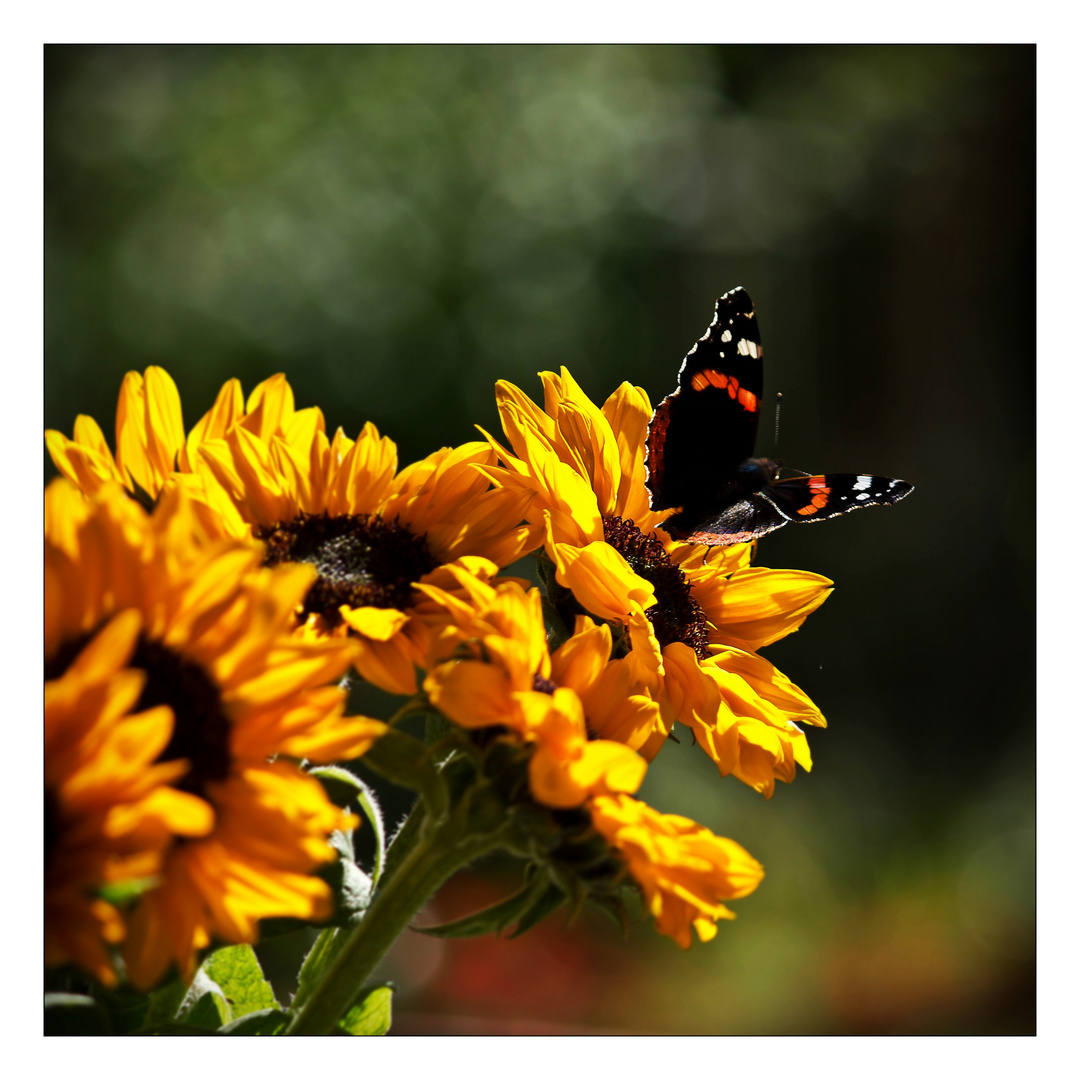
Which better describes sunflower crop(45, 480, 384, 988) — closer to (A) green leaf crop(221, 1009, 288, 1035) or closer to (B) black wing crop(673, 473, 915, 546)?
(A) green leaf crop(221, 1009, 288, 1035)

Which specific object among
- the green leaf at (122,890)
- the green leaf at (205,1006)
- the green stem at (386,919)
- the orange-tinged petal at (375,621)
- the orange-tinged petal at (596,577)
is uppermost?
the orange-tinged petal at (596,577)

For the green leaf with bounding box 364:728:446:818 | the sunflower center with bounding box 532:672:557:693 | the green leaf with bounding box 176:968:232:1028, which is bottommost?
the green leaf with bounding box 176:968:232:1028

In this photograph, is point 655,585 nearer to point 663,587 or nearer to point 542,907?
point 663,587

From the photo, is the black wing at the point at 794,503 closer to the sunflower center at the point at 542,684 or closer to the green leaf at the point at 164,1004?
the sunflower center at the point at 542,684

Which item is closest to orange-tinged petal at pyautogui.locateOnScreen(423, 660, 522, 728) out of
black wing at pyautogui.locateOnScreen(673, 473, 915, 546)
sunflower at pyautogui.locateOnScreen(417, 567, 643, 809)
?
sunflower at pyautogui.locateOnScreen(417, 567, 643, 809)

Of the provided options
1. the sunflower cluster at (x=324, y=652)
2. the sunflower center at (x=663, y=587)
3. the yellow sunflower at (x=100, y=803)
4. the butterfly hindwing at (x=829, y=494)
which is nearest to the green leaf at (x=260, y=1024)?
the sunflower cluster at (x=324, y=652)

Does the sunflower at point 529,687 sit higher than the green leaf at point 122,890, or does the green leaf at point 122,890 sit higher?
the sunflower at point 529,687

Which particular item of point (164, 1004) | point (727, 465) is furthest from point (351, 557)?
point (727, 465)

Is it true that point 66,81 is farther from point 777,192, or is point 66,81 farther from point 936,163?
point 936,163
